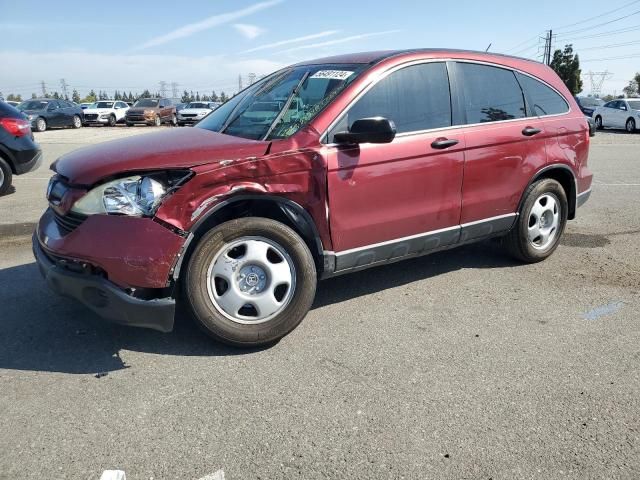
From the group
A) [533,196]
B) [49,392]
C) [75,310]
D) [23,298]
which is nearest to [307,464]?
[49,392]

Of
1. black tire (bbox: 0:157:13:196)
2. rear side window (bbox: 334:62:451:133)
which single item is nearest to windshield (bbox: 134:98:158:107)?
black tire (bbox: 0:157:13:196)

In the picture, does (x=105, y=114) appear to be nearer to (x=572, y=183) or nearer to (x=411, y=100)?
(x=572, y=183)

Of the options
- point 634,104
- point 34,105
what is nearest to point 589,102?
point 634,104

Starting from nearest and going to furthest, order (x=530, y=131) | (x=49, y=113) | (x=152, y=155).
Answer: (x=152, y=155) < (x=530, y=131) < (x=49, y=113)

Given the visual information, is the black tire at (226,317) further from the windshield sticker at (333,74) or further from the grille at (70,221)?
the windshield sticker at (333,74)

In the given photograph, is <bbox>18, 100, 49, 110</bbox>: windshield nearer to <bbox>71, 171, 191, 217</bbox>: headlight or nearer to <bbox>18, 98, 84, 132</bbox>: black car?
<bbox>18, 98, 84, 132</bbox>: black car

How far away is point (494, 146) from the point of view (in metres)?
4.43

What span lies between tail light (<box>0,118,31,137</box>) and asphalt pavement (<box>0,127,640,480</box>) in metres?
4.90

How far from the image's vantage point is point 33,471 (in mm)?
2361

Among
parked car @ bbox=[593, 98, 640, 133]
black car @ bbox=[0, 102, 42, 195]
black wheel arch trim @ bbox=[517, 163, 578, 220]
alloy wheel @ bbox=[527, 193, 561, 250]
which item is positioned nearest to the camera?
black wheel arch trim @ bbox=[517, 163, 578, 220]

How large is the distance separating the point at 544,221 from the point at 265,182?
295 centimetres

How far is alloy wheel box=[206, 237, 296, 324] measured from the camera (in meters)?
3.34

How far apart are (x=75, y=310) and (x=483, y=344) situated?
2.90 metres

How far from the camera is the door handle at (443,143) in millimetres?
4059
